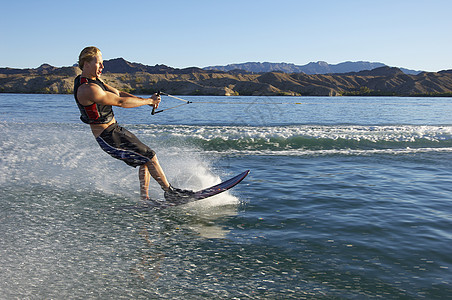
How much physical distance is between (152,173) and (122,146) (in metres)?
0.61

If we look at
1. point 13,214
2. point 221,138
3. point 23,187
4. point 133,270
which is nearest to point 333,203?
point 133,270

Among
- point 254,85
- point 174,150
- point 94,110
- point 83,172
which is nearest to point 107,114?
point 94,110

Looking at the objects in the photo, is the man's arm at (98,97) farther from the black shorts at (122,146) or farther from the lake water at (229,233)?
the lake water at (229,233)

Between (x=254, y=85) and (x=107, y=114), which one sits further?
(x=254, y=85)

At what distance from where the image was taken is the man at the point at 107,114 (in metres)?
4.97

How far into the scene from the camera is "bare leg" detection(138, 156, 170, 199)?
5684 mm

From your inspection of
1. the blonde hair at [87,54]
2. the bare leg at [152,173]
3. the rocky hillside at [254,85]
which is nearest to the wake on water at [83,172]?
the bare leg at [152,173]

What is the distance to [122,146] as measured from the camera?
5.43 meters

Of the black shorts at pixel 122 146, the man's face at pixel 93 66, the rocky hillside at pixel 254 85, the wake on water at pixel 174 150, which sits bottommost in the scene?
the wake on water at pixel 174 150

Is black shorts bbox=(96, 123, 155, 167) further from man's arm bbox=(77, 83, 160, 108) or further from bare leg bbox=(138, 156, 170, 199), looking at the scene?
man's arm bbox=(77, 83, 160, 108)

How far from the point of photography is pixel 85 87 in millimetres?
4914

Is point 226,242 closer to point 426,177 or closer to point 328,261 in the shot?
point 328,261

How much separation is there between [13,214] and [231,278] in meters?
3.41

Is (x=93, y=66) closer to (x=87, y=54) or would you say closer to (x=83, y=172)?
(x=87, y=54)
